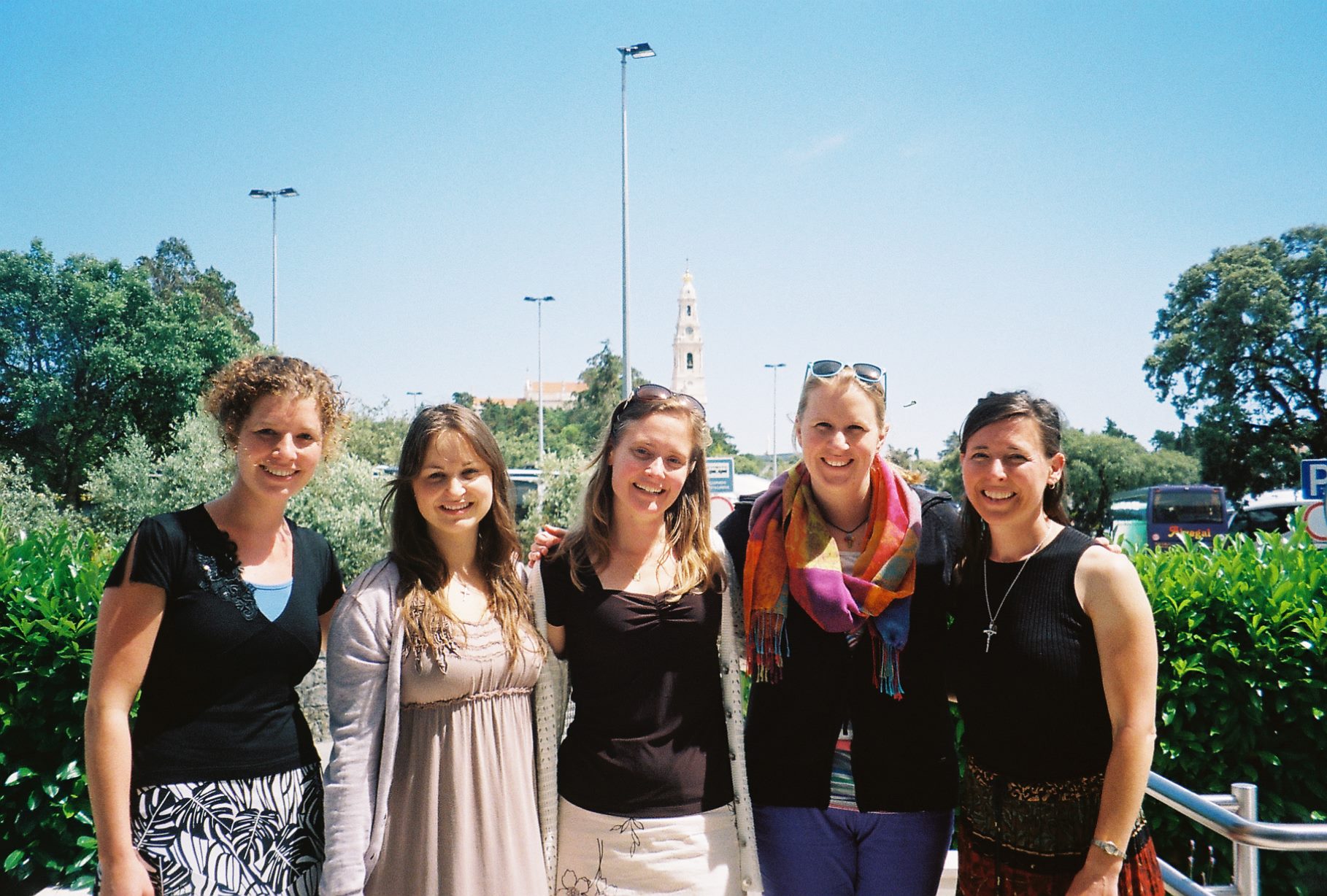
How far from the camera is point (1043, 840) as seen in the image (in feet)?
7.35

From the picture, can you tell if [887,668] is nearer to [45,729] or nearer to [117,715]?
[117,715]

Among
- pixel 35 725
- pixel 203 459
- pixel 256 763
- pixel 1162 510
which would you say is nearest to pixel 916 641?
pixel 256 763

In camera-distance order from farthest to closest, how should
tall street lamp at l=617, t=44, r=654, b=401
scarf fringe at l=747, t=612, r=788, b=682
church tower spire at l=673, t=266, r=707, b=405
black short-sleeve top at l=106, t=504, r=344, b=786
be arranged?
1. church tower spire at l=673, t=266, r=707, b=405
2. tall street lamp at l=617, t=44, r=654, b=401
3. scarf fringe at l=747, t=612, r=788, b=682
4. black short-sleeve top at l=106, t=504, r=344, b=786

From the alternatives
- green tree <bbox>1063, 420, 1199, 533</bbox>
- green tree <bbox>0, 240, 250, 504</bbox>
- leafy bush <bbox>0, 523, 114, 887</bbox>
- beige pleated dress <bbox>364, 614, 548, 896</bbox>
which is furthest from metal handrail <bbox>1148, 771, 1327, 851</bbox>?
green tree <bbox>1063, 420, 1199, 533</bbox>

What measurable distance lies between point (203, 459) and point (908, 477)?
16.4m

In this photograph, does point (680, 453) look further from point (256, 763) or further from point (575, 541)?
point (256, 763)

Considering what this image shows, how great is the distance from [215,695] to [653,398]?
1404 millimetres

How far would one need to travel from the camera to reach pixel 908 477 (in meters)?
3.03

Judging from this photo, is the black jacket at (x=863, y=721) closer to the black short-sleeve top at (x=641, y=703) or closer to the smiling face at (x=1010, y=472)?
the black short-sleeve top at (x=641, y=703)

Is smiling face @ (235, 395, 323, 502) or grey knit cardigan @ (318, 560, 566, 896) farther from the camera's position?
smiling face @ (235, 395, 323, 502)

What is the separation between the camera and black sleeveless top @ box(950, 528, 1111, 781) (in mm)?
2252

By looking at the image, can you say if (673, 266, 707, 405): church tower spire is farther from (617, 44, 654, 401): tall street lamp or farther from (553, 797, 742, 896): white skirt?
(553, 797, 742, 896): white skirt

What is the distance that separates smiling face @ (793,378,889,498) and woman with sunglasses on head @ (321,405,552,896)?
3.07 feet

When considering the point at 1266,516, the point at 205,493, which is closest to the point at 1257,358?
the point at 1266,516
